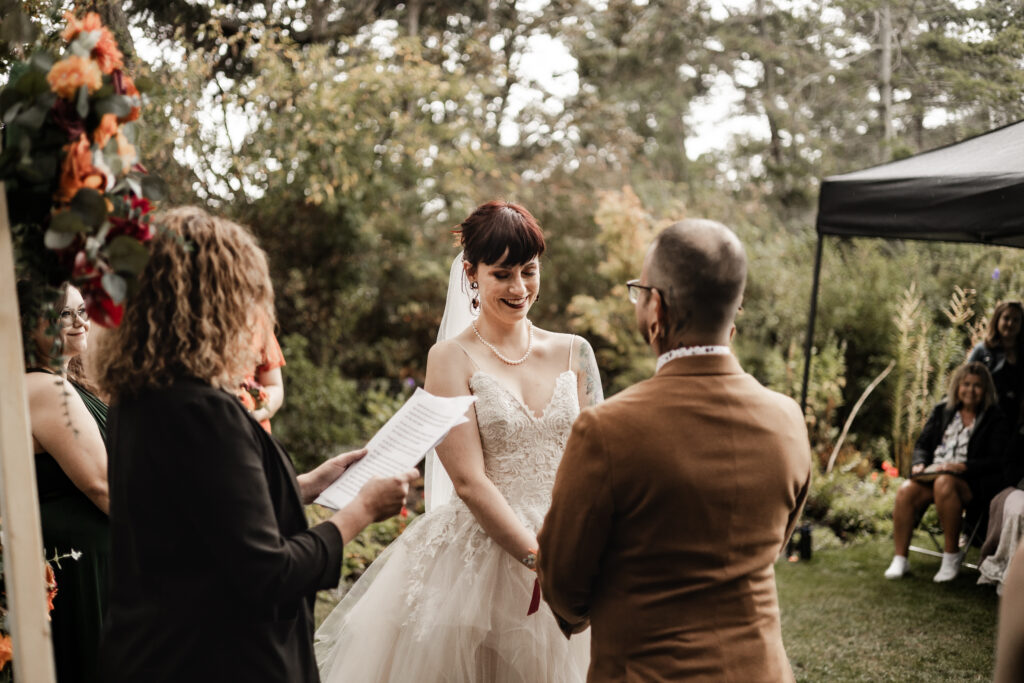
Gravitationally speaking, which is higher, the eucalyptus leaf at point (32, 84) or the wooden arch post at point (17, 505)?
the eucalyptus leaf at point (32, 84)

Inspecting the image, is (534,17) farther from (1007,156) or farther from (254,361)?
(254,361)

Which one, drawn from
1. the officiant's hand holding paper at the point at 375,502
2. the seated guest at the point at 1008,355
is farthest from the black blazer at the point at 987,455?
the officiant's hand holding paper at the point at 375,502

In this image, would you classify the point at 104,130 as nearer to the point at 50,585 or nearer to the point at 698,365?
the point at 698,365

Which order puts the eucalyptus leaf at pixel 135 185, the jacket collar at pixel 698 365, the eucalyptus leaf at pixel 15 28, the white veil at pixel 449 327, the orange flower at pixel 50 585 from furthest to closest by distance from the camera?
the white veil at pixel 449 327 → the orange flower at pixel 50 585 → the eucalyptus leaf at pixel 15 28 → the jacket collar at pixel 698 365 → the eucalyptus leaf at pixel 135 185

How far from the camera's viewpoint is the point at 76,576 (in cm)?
239

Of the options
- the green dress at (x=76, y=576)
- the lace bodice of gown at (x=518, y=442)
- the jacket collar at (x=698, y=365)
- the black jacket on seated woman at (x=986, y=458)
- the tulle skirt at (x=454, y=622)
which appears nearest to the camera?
the jacket collar at (x=698, y=365)

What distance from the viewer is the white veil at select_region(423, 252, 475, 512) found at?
3.09m

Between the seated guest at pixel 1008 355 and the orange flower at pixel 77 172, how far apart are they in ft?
18.3

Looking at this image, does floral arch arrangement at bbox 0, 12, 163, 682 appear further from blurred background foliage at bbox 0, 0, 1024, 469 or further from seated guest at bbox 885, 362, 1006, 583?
seated guest at bbox 885, 362, 1006, 583

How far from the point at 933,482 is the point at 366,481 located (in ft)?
15.7

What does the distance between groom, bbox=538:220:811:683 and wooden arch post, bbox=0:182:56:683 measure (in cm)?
94

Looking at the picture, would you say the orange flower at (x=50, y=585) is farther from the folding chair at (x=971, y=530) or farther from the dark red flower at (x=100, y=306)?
the folding chair at (x=971, y=530)

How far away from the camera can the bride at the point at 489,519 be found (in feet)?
8.21

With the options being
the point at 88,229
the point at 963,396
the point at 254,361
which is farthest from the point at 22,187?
the point at 963,396
